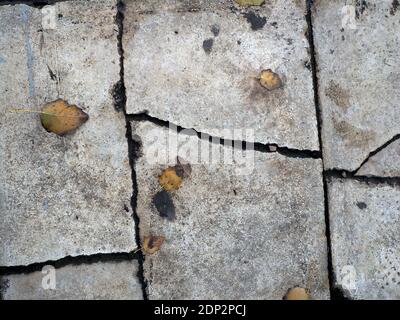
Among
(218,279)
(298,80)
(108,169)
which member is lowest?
(218,279)

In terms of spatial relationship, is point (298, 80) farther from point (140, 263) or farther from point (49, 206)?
point (49, 206)

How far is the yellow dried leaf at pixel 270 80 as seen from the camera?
7.58ft

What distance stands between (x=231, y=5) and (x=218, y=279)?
1.13 metres

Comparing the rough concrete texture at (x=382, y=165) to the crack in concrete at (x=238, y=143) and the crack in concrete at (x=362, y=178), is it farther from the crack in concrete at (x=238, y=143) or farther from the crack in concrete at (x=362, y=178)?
the crack in concrete at (x=238, y=143)

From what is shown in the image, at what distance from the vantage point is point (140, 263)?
2.23 m

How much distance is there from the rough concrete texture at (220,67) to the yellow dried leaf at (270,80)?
21 mm

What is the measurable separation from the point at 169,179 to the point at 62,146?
1.49 feet

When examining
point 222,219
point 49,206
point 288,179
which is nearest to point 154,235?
point 222,219

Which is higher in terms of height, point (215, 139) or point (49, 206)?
point (215, 139)

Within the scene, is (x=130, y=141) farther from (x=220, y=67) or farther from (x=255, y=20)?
(x=255, y=20)

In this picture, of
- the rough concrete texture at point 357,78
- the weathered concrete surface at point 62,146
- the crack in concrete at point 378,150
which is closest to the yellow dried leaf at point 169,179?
the weathered concrete surface at point 62,146

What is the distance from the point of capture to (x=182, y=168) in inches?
89.6

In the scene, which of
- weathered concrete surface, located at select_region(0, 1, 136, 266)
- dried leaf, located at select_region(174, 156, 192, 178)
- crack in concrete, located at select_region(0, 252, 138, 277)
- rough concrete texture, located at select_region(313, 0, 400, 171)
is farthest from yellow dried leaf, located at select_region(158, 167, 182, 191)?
rough concrete texture, located at select_region(313, 0, 400, 171)

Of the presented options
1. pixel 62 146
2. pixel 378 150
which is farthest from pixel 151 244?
pixel 378 150
